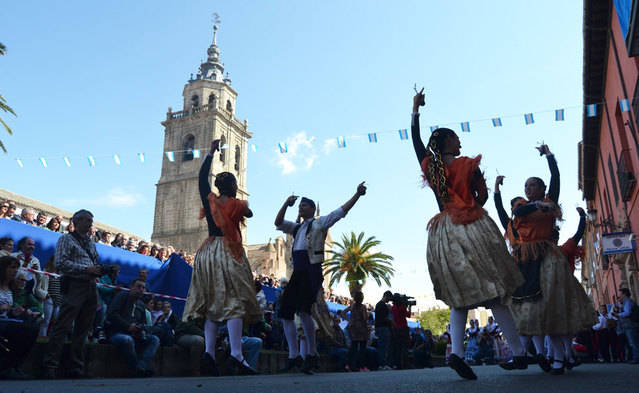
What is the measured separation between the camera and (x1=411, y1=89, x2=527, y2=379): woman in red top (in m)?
3.82

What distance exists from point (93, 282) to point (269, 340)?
6.07 metres

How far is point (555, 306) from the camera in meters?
4.82

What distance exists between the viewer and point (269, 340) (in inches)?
444

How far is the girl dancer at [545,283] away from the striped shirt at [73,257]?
173 inches

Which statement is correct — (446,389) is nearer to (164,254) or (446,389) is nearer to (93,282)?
(93,282)

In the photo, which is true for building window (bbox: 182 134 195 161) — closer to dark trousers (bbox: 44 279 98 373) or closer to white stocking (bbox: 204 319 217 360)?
dark trousers (bbox: 44 279 98 373)

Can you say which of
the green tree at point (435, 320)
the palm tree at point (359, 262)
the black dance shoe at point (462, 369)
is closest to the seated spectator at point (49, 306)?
the black dance shoe at point (462, 369)

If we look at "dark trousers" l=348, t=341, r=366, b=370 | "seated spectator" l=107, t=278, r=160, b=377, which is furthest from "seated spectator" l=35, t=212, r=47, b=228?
"dark trousers" l=348, t=341, r=366, b=370

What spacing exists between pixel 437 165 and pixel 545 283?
5.39ft

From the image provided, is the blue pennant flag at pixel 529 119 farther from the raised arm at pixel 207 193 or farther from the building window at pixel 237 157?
the building window at pixel 237 157

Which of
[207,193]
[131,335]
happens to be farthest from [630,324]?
[131,335]

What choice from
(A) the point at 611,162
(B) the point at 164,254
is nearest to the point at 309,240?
(B) the point at 164,254

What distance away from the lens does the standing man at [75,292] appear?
215 inches

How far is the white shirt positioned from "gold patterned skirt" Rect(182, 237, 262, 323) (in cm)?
82
